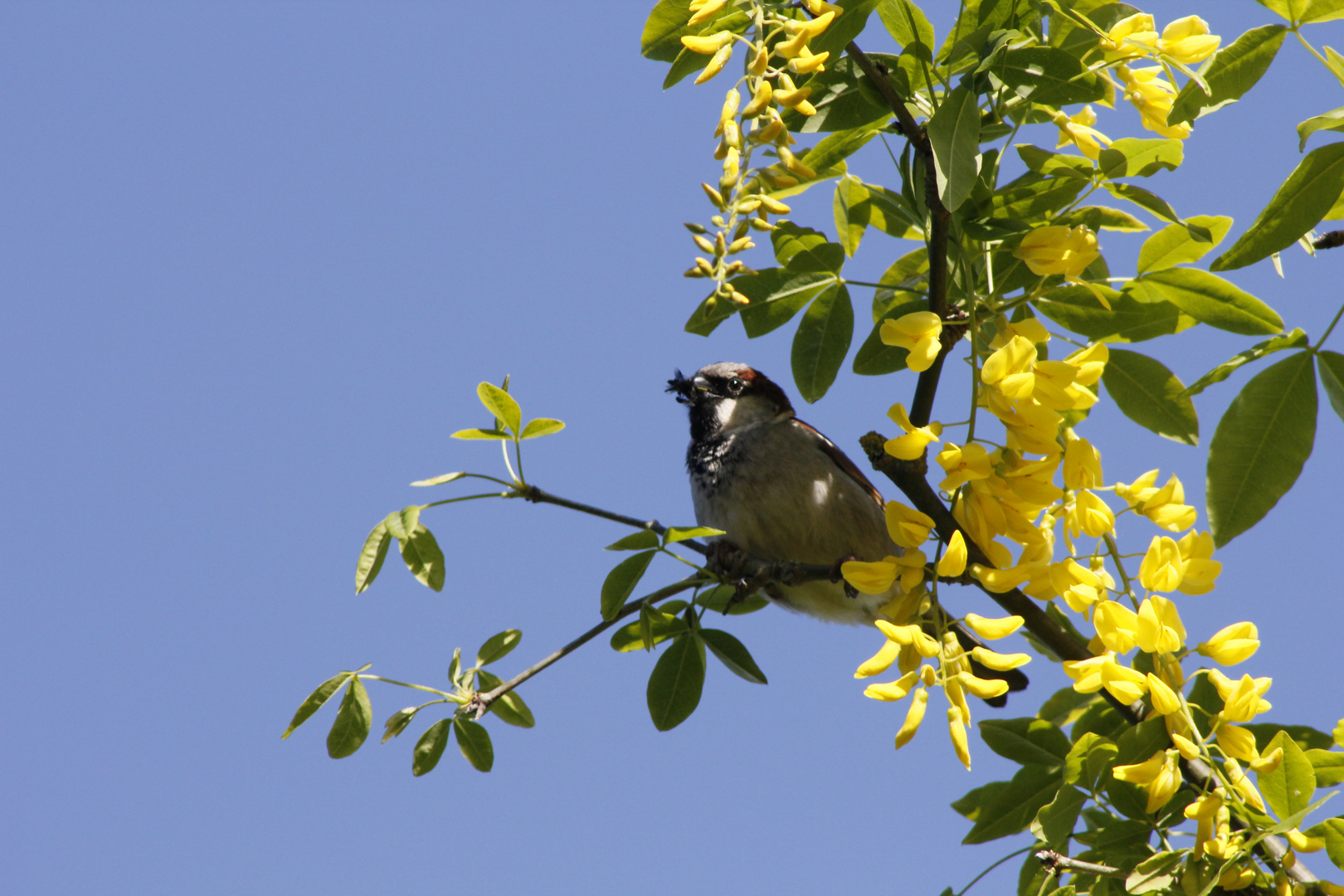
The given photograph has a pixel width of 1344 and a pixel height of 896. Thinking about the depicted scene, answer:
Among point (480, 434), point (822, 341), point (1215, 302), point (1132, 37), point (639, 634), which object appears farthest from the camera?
point (639, 634)

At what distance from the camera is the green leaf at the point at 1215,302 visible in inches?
72.7

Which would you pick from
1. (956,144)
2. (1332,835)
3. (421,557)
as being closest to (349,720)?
(421,557)

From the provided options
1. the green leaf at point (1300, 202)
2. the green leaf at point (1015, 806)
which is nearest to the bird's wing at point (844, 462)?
the green leaf at point (1015, 806)

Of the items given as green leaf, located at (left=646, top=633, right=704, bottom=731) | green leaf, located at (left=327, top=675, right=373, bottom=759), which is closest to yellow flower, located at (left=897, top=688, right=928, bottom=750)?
green leaf, located at (left=646, top=633, right=704, bottom=731)

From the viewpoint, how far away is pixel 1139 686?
1.55 meters

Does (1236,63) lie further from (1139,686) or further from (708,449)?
(708,449)

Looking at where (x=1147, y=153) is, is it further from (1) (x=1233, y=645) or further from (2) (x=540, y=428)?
(2) (x=540, y=428)

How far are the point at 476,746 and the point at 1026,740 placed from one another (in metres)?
1.18

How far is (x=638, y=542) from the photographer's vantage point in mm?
2070

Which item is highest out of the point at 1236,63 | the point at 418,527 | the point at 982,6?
the point at 982,6

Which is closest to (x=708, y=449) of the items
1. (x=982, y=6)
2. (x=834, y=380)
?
(x=834, y=380)

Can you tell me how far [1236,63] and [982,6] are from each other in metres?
0.51

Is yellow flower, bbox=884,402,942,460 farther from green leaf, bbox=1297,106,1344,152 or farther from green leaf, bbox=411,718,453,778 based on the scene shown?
green leaf, bbox=411,718,453,778

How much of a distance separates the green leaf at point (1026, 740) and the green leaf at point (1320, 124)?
4.10 ft
